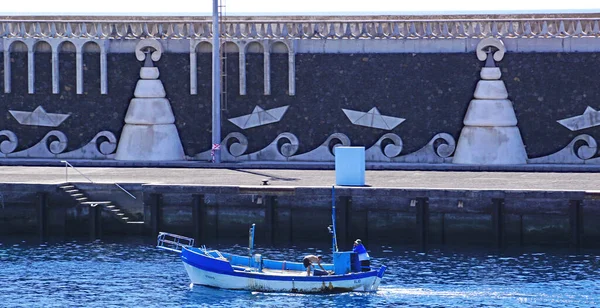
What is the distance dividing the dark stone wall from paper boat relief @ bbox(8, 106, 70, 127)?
245 mm

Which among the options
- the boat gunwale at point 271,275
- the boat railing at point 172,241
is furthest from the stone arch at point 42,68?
the boat gunwale at point 271,275

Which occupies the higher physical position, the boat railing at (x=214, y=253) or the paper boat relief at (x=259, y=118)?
the paper boat relief at (x=259, y=118)

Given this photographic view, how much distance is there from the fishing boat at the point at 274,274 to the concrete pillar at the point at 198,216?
276 inches

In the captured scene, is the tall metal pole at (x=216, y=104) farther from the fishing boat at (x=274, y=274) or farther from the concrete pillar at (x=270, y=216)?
the fishing boat at (x=274, y=274)

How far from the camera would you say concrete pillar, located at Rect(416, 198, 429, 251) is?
64.9 meters

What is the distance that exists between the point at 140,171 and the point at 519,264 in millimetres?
18840

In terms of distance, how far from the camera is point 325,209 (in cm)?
6556

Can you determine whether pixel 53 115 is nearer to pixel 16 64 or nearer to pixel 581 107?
pixel 16 64

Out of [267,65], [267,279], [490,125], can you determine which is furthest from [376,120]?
[267,279]

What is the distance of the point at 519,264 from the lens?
60844mm

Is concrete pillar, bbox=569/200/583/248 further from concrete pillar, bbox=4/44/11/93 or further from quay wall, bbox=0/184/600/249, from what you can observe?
concrete pillar, bbox=4/44/11/93

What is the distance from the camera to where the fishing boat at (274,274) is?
57.2m

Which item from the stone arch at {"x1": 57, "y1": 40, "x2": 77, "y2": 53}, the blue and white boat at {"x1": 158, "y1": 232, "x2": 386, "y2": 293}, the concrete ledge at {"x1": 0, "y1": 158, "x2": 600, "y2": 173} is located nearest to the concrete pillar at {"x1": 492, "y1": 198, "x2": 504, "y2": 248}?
the concrete ledge at {"x1": 0, "y1": 158, "x2": 600, "y2": 173}

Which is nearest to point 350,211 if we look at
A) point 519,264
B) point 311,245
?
point 311,245
